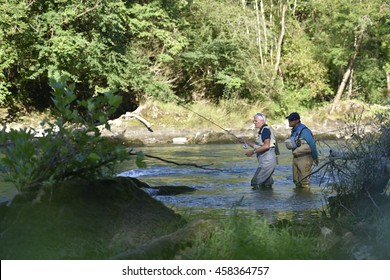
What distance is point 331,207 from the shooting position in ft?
27.1

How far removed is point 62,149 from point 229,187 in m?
7.26

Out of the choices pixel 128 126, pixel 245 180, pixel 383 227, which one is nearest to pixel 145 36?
pixel 128 126

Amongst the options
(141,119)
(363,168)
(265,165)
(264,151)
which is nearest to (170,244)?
(363,168)

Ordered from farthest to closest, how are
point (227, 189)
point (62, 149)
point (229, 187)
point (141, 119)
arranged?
point (141, 119)
point (229, 187)
point (227, 189)
point (62, 149)

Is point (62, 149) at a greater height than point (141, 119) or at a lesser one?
greater

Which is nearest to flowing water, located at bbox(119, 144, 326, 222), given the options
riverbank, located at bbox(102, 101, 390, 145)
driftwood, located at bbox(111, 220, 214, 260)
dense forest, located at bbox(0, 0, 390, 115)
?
driftwood, located at bbox(111, 220, 214, 260)

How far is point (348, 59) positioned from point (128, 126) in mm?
→ 18658

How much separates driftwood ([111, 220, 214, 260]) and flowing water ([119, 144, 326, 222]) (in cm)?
108

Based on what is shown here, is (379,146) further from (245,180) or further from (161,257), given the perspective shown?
(245,180)

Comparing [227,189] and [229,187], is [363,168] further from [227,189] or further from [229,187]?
[229,187]

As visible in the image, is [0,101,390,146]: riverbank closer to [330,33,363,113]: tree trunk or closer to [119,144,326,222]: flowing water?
[330,33,363,113]: tree trunk

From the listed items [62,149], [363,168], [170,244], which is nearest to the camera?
[170,244]

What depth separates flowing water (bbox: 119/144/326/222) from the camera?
9.85m

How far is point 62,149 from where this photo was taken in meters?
6.11
